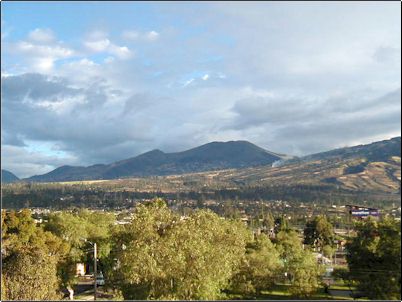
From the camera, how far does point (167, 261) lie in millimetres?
16266

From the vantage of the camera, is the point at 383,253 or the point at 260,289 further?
the point at 260,289

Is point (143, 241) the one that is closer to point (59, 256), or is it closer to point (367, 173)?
point (59, 256)

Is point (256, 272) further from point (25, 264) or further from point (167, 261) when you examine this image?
point (25, 264)

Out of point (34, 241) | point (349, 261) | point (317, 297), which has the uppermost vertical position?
point (34, 241)

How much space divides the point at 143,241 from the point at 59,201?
263 ft

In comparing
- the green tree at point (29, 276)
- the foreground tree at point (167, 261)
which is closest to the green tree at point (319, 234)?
the foreground tree at point (167, 261)

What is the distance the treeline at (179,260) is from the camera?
53.9ft

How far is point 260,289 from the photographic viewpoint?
29.9m

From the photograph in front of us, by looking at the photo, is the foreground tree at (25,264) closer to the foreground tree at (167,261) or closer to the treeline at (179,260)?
the treeline at (179,260)

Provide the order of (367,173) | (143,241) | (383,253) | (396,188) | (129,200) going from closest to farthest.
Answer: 1. (143,241)
2. (383,253)
3. (396,188)
4. (129,200)
5. (367,173)

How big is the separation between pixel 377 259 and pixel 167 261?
11.5 meters

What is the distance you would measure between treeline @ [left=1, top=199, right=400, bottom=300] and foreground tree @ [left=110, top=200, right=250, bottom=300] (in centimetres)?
4

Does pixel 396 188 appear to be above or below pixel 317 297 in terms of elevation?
above

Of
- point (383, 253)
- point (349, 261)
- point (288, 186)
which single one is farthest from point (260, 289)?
point (288, 186)
